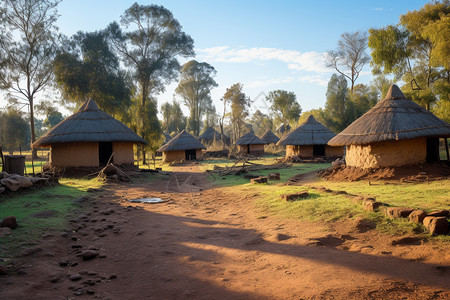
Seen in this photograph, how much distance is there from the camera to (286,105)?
46906 millimetres

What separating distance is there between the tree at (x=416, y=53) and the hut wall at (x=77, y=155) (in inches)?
682

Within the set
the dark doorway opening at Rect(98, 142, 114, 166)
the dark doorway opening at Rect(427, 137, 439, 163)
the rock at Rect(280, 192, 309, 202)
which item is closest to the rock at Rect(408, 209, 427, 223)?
the rock at Rect(280, 192, 309, 202)

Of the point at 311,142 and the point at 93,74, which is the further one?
the point at 93,74

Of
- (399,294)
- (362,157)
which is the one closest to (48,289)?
(399,294)

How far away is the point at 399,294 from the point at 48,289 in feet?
12.2

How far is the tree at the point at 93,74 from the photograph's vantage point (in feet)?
86.0

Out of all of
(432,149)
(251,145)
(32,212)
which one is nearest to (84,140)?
(32,212)

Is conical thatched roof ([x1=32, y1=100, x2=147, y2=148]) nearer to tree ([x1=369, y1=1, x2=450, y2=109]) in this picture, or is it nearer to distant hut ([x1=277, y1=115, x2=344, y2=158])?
distant hut ([x1=277, y1=115, x2=344, y2=158])

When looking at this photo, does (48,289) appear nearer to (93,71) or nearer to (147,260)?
(147,260)

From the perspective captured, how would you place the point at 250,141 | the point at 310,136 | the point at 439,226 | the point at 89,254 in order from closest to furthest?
the point at 439,226
the point at 89,254
the point at 310,136
the point at 250,141

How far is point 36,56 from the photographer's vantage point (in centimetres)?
2645

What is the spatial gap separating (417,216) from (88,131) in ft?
50.4

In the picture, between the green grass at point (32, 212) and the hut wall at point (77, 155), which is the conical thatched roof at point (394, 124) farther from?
the hut wall at point (77, 155)

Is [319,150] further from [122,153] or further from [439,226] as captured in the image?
[439,226]
